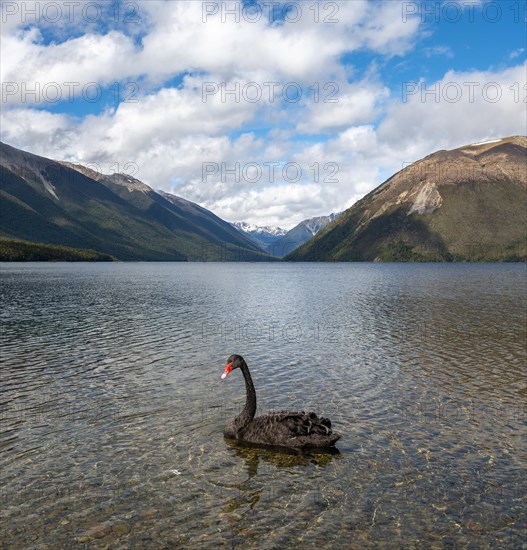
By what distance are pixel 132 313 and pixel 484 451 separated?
50617mm

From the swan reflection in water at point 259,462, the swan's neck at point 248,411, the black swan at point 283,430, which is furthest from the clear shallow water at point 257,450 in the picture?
the swan's neck at point 248,411

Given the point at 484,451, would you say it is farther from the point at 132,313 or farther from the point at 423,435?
the point at 132,313

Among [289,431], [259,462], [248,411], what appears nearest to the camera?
[259,462]

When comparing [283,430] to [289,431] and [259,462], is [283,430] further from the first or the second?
[259,462]

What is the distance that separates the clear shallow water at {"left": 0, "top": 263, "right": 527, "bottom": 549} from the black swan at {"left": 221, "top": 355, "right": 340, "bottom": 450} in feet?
2.11

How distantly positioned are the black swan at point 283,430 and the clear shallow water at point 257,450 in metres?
0.64

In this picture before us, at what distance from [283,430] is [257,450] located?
1.33 m

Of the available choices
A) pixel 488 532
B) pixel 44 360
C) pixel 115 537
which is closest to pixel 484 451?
pixel 488 532

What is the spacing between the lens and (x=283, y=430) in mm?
18766

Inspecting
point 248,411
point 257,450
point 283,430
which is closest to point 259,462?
point 257,450

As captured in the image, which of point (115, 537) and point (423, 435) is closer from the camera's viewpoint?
point (115, 537)

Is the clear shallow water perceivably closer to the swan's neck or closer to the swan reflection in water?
the swan reflection in water

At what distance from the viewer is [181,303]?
253 feet

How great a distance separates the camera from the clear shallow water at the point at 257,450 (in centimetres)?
1312
